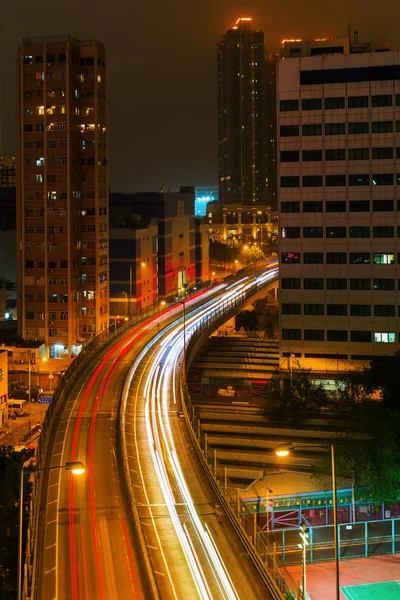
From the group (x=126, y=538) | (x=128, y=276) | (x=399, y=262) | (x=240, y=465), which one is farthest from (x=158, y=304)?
(x=126, y=538)

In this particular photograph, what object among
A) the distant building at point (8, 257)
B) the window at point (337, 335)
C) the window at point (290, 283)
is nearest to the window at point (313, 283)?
the window at point (290, 283)

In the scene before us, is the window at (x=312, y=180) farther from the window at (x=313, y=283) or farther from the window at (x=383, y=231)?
the window at (x=313, y=283)

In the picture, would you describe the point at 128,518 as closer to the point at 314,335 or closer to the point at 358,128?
the point at 314,335

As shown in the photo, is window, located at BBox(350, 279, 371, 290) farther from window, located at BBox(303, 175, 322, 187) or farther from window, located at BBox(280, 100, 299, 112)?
window, located at BBox(280, 100, 299, 112)

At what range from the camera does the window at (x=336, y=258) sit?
72.2 m

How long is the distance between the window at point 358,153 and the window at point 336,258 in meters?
8.05

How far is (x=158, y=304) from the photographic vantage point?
98.4 metres

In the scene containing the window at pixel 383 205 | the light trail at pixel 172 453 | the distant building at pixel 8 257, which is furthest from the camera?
the distant building at pixel 8 257

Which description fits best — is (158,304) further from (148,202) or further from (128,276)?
(148,202)

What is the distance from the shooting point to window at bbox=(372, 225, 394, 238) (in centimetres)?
7106

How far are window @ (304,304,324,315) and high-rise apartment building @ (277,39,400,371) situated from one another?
3.4 inches

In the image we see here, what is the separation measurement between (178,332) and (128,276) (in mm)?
21681

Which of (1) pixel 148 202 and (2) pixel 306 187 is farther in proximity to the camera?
(1) pixel 148 202

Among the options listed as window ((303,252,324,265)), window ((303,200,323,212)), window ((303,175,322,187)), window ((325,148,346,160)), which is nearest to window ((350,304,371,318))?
window ((303,252,324,265))
